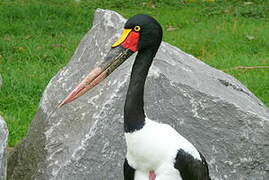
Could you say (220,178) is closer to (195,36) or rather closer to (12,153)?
(12,153)

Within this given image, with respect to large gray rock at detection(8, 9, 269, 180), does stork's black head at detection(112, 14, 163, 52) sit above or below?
above

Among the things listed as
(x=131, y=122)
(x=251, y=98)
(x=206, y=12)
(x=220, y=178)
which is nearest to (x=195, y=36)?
(x=206, y=12)

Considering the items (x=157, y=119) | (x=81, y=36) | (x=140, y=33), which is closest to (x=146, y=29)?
(x=140, y=33)

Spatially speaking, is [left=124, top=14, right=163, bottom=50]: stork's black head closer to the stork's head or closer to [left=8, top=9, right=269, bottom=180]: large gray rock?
the stork's head

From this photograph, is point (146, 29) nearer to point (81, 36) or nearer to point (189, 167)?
point (189, 167)

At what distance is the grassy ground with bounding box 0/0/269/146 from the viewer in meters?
6.33

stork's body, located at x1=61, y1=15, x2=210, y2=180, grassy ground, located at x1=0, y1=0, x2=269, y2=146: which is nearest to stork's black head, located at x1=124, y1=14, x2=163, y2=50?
stork's body, located at x1=61, y1=15, x2=210, y2=180

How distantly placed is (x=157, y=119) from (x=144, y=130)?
57 cm

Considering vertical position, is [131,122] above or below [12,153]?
above

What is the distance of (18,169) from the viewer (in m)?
4.41

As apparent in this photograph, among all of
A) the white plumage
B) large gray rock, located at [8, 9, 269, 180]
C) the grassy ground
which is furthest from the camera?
the grassy ground

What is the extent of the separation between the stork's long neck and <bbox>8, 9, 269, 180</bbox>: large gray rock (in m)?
0.42

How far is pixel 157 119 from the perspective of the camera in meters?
4.11

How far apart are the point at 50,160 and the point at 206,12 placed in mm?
5998
